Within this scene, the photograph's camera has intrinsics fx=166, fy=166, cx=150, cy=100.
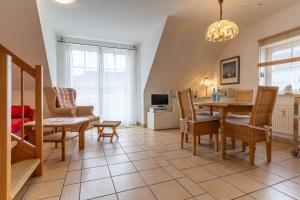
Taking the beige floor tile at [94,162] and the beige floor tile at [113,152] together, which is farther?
the beige floor tile at [113,152]

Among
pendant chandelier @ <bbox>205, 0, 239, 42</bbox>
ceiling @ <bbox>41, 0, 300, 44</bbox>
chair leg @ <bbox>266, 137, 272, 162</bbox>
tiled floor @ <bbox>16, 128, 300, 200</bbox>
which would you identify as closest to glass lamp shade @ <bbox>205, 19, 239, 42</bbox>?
pendant chandelier @ <bbox>205, 0, 239, 42</bbox>

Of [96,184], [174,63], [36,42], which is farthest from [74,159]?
[174,63]

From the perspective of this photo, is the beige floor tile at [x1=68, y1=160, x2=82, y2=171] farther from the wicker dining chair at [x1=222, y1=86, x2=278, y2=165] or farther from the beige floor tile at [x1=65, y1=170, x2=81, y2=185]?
the wicker dining chair at [x1=222, y1=86, x2=278, y2=165]

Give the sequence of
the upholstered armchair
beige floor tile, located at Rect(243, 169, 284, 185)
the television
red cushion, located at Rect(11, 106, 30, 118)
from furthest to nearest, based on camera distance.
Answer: the television < the upholstered armchair < red cushion, located at Rect(11, 106, 30, 118) < beige floor tile, located at Rect(243, 169, 284, 185)

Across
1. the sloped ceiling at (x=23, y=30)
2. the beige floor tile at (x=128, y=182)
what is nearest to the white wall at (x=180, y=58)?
the sloped ceiling at (x=23, y=30)

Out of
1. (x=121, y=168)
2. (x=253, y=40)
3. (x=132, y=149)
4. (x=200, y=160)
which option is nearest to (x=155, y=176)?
(x=121, y=168)

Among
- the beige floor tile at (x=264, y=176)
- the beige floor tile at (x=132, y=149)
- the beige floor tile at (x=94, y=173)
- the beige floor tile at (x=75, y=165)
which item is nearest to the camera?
the beige floor tile at (x=264, y=176)

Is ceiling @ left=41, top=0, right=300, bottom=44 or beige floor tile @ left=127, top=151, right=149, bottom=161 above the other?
ceiling @ left=41, top=0, right=300, bottom=44

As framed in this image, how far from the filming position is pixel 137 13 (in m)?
3.05

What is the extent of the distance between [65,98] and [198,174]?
3.23 meters

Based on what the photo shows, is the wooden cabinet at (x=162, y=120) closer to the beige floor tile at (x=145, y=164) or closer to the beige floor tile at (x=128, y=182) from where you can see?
the beige floor tile at (x=145, y=164)

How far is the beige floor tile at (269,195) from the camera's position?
1.40 metres

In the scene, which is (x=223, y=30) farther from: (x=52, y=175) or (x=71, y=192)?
(x=52, y=175)

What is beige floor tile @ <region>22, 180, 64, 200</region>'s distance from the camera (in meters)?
1.45
